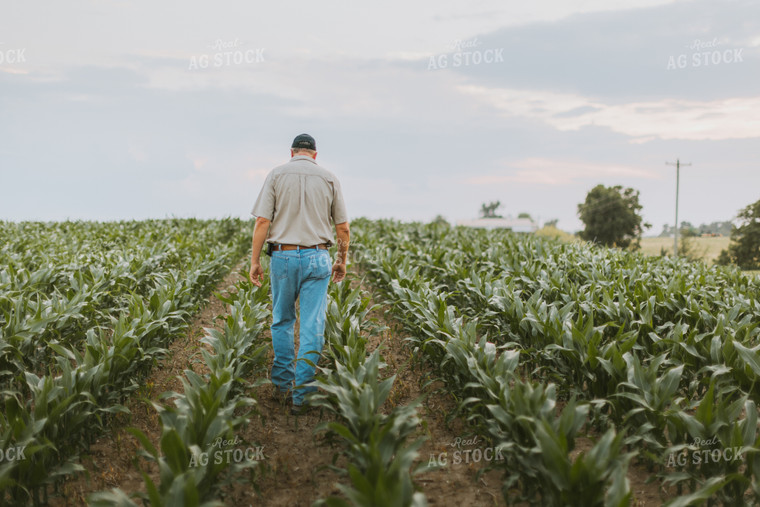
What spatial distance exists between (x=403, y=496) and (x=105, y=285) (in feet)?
22.2

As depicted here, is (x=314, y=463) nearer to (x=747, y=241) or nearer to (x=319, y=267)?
(x=319, y=267)

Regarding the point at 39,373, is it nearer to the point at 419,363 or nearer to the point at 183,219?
the point at 419,363

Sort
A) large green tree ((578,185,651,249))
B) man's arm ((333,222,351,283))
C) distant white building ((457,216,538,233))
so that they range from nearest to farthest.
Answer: man's arm ((333,222,351,283))
large green tree ((578,185,651,249))
distant white building ((457,216,538,233))

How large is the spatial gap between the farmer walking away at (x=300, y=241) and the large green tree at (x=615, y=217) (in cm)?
5529

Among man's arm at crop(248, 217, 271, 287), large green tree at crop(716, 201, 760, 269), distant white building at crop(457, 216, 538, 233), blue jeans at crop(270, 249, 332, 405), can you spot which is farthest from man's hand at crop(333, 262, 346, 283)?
distant white building at crop(457, 216, 538, 233)

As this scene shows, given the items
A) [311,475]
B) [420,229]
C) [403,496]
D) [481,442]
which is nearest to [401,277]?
[481,442]

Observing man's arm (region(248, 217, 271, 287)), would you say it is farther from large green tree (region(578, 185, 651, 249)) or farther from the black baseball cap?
large green tree (region(578, 185, 651, 249))

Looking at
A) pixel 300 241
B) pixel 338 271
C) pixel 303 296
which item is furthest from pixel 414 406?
pixel 338 271

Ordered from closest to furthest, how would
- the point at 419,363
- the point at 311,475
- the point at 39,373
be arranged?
the point at 311,475 → the point at 39,373 → the point at 419,363

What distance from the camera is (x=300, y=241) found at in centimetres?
450

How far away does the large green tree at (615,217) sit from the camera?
55.2 metres

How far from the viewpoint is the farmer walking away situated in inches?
178

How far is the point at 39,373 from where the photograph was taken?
5645mm

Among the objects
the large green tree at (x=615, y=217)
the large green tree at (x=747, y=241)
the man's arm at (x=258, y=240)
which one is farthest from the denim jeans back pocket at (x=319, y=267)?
the large green tree at (x=615, y=217)
